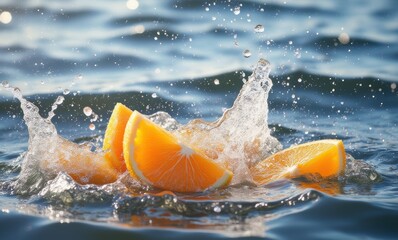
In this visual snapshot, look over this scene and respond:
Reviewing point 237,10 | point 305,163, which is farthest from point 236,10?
point 305,163

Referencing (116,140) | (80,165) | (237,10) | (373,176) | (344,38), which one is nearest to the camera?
(80,165)

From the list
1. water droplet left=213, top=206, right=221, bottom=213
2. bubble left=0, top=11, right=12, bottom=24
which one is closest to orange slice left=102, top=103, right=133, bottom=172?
water droplet left=213, top=206, right=221, bottom=213

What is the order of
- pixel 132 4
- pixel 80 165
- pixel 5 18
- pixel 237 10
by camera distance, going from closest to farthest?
1. pixel 80 165
2. pixel 237 10
3. pixel 5 18
4. pixel 132 4

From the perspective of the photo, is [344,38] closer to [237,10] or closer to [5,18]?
[237,10]

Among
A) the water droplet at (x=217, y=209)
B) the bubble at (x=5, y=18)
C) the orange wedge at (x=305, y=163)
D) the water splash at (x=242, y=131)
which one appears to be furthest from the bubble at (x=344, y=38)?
the water droplet at (x=217, y=209)

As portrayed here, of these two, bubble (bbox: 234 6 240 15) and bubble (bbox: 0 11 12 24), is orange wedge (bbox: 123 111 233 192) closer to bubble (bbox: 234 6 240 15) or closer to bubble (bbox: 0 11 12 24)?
bubble (bbox: 234 6 240 15)

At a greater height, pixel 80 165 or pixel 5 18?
pixel 5 18
